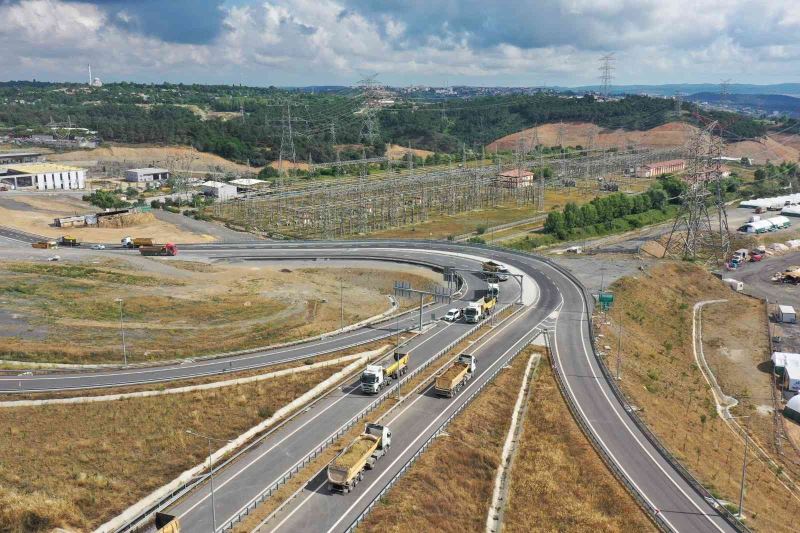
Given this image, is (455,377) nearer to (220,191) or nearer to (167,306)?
(167,306)

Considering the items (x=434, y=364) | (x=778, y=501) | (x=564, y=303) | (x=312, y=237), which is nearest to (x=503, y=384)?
(x=434, y=364)

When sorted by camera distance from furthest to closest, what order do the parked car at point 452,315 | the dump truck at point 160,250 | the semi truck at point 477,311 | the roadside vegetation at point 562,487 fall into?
the dump truck at point 160,250
the parked car at point 452,315
the semi truck at point 477,311
the roadside vegetation at point 562,487

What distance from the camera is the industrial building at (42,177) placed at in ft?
486

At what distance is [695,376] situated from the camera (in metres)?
61.4

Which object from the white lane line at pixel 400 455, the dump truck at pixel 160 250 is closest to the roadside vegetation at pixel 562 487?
the white lane line at pixel 400 455

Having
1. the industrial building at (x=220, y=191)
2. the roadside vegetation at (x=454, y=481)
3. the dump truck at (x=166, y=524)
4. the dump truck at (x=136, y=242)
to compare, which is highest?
the industrial building at (x=220, y=191)

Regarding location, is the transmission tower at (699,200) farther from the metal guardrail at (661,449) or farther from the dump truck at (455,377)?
the dump truck at (455,377)

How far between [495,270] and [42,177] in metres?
126

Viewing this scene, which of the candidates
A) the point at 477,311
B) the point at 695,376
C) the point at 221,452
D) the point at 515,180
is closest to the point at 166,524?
the point at 221,452

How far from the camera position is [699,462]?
40.6 m

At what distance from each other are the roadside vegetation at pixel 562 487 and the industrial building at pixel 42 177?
147 meters

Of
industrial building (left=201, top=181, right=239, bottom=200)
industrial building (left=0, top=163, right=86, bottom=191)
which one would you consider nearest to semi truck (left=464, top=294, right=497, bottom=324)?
industrial building (left=201, top=181, right=239, bottom=200)

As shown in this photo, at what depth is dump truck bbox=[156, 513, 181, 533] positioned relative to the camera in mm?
26892

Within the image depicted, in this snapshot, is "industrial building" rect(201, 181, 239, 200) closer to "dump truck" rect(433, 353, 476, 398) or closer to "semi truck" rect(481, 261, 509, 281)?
"semi truck" rect(481, 261, 509, 281)
